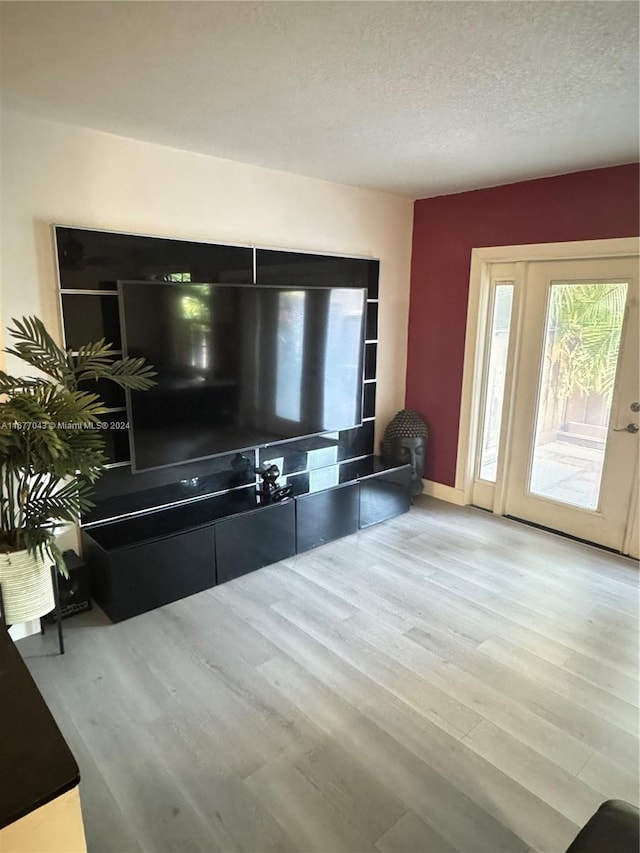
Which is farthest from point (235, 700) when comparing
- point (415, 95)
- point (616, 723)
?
point (415, 95)

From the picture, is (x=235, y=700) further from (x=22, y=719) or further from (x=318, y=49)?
(x=318, y=49)

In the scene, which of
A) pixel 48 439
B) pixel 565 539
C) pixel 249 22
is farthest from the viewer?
pixel 565 539

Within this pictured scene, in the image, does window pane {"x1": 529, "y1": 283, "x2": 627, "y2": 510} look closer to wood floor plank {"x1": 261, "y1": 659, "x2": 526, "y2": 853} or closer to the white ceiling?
the white ceiling

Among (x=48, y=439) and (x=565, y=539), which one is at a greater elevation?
(x=48, y=439)

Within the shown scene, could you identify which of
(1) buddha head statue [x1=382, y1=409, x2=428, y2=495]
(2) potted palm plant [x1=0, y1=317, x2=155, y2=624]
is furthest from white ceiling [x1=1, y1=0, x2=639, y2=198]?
(1) buddha head statue [x1=382, y1=409, x2=428, y2=495]

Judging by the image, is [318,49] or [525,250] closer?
[318,49]

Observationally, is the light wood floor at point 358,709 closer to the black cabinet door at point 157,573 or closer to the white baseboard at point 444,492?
the black cabinet door at point 157,573

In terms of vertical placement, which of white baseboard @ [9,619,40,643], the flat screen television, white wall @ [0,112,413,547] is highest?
white wall @ [0,112,413,547]

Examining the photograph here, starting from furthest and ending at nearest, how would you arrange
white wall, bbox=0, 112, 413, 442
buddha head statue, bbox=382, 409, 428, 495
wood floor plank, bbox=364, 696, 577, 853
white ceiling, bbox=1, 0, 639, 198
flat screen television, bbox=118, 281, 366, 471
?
buddha head statue, bbox=382, 409, 428, 495, flat screen television, bbox=118, 281, 366, 471, white wall, bbox=0, 112, 413, 442, wood floor plank, bbox=364, 696, 577, 853, white ceiling, bbox=1, 0, 639, 198

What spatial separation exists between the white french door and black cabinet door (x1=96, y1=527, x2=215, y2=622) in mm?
2365

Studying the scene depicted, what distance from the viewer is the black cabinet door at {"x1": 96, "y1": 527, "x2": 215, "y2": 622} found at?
2.68 meters

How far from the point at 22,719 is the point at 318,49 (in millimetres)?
2053

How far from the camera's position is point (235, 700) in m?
2.21

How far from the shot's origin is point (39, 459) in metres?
2.14
